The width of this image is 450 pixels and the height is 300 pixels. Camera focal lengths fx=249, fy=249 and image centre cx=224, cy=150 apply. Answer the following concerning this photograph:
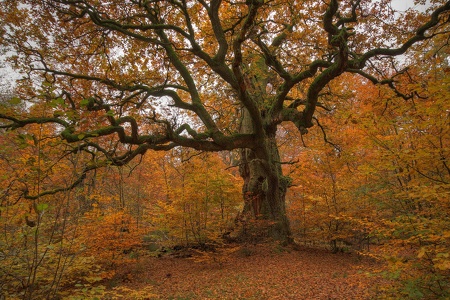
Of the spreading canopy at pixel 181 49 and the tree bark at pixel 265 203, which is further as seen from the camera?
the tree bark at pixel 265 203

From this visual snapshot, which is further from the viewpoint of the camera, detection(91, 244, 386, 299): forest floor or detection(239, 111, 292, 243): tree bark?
detection(239, 111, 292, 243): tree bark

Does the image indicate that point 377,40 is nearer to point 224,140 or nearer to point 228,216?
point 224,140

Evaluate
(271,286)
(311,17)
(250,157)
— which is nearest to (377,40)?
(311,17)

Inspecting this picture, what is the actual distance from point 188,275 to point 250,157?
469 centimetres

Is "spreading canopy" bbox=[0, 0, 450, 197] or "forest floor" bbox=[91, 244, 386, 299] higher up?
"spreading canopy" bbox=[0, 0, 450, 197]

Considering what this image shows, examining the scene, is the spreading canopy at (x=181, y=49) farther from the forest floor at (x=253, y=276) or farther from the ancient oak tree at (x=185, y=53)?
the forest floor at (x=253, y=276)

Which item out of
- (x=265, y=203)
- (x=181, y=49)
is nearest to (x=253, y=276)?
(x=265, y=203)

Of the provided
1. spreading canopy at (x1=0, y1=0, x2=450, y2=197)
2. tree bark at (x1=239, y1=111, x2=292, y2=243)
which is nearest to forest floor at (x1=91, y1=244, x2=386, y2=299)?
tree bark at (x1=239, y1=111, x2=292, y2=243)

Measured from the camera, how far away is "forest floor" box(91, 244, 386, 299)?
5.46 meters

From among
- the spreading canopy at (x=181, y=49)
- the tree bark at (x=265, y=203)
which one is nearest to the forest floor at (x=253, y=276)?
the tree bark at (x=265, y=203)

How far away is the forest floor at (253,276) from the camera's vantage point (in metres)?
5.46

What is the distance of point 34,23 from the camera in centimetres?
620

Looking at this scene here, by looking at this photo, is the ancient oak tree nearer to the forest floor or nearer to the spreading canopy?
the spreading canopy

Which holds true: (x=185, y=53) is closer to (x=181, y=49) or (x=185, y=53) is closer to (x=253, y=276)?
(x=181, y=49)
